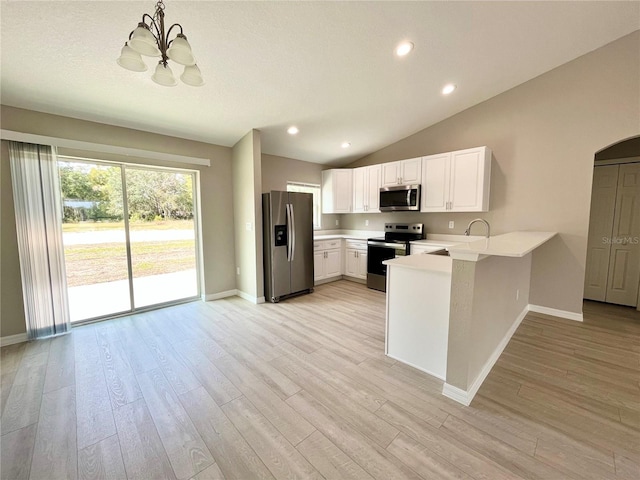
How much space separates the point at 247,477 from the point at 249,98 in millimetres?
3418

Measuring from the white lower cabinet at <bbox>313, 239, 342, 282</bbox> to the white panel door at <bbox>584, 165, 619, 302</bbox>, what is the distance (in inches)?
161

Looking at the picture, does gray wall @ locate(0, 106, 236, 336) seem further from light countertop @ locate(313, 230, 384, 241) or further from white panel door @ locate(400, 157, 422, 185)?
white panel door @ locate(400, 157, 422, 185)

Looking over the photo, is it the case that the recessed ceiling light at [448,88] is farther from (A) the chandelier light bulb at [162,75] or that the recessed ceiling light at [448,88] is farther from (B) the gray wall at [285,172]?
(A) the chandelier light bulb at [162,75]

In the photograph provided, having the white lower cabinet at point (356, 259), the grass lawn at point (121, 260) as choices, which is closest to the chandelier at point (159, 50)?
the grass lawn at point (121, 260)

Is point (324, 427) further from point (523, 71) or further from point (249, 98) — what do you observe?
point (523, 71)

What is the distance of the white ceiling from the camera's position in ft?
6.37

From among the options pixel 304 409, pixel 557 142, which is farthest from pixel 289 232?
pixel 557 142

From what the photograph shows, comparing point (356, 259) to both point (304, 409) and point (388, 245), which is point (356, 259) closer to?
point (388, 245)

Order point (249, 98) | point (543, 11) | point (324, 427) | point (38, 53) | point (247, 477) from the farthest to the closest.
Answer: point (249, 98) < point (543, 11) < point (38, 53) < point (324, 427) < point (247, 477)

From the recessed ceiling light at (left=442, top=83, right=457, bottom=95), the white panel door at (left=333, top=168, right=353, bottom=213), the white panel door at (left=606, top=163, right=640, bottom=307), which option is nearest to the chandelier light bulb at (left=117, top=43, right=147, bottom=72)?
the recessed ceiling light at (left=442, top=83, right=457, bottom=95)

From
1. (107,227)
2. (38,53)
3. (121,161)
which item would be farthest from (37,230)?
(38,53)

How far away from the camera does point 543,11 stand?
232cm

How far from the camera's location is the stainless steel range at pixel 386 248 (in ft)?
14.5

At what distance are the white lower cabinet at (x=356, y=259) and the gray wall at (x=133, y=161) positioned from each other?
90.2 inches
